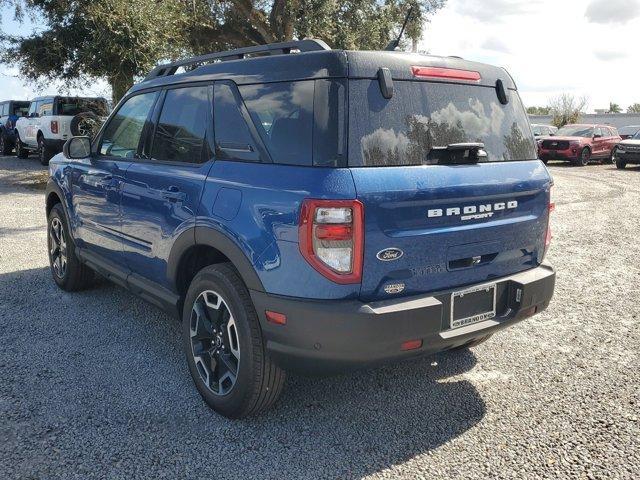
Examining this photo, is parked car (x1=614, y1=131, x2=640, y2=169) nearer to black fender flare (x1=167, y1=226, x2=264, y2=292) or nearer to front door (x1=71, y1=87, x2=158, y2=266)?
front door (x1=71, y1=87, x2=158, y2=266)

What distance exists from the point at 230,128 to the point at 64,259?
119 inches

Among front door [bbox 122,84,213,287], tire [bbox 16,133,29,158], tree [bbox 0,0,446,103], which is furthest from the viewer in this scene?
tire [bbox 16,133,29,158]

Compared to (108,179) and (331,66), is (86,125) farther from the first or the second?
(331,66)

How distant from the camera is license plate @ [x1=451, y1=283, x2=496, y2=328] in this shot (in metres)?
2.84

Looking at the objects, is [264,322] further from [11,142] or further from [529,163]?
[11,142]

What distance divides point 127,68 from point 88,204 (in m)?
9.46

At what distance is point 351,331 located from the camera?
2.53 meters

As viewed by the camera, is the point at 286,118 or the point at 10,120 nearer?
the point at 286,118

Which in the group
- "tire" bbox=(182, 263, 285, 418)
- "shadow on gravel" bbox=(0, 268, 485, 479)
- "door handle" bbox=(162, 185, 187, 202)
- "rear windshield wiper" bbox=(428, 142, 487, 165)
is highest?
"rear windshield wiper" bbox=(428, 142, 487, 165)

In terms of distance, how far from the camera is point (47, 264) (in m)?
6.45

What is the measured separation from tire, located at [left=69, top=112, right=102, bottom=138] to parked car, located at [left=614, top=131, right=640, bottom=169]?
17.9m

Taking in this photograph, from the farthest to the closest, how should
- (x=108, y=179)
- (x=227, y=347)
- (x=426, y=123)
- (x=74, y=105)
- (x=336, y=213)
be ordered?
(x=74, y=105), (x=108, y=179), (x=227, y=347), (x=426, y=123), (x=336, y=213)

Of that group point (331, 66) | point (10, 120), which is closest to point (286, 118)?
point (331, 66)

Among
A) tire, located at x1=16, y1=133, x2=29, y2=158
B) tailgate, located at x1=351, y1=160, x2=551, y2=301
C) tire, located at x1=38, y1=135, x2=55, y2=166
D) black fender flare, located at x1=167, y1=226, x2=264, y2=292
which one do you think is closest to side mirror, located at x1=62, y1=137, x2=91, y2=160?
black fender flare, located at x1=167, y1=226, x2=264, y2=292
